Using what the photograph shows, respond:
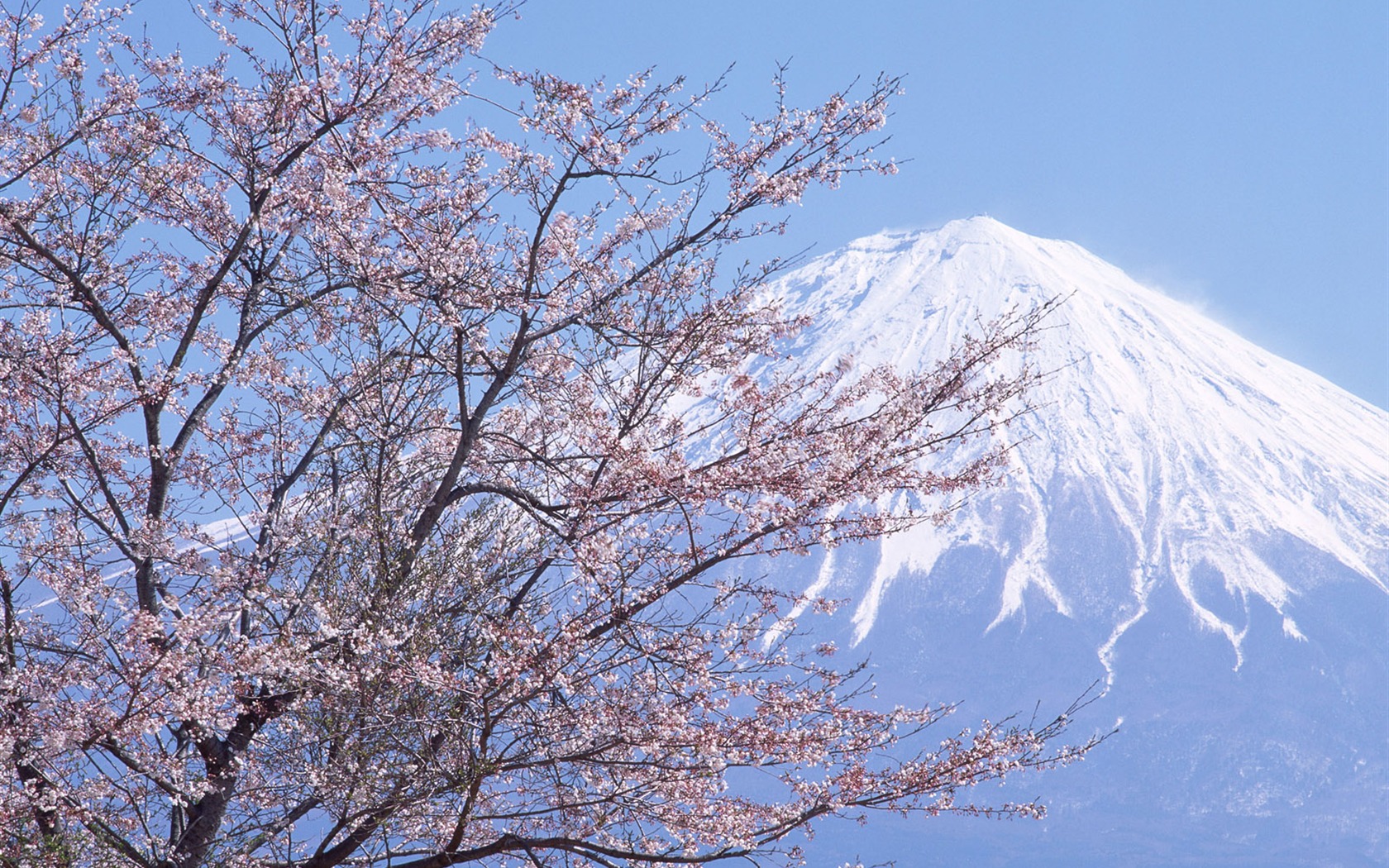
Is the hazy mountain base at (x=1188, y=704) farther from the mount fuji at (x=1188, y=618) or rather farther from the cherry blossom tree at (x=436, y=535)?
the cherry blossom tree at (x=436, y=535)

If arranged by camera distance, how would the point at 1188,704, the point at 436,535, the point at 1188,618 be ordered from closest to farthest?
the point at 436,535 → the point at 1188,618 → the point at 1188,704

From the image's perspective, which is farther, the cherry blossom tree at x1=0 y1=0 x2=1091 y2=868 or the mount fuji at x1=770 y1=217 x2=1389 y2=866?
the mount fuji at x1=770 y1=217 x2=1389 y2=866

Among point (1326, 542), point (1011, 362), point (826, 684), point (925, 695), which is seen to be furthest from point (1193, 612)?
point (826, 684)

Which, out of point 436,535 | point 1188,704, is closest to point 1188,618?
point 1188,704

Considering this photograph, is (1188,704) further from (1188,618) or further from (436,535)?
(436,535)

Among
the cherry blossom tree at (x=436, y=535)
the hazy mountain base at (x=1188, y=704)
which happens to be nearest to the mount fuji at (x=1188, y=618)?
the hazy mountain base at (x=1188, y=704)

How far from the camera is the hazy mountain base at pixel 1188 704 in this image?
7175 inches

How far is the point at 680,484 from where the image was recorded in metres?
4.88

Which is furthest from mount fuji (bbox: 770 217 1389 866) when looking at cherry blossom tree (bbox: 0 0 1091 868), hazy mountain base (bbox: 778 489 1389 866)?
cherry blossom tree (bbox: 0 0 1091 868)

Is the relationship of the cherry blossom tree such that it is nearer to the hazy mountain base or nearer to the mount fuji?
the hazy mountain base

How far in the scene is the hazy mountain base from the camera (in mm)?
182250

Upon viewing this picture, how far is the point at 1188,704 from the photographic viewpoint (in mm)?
194750

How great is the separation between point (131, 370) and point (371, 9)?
2.10 metres

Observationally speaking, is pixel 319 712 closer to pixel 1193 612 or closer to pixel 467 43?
pixel 467 43
